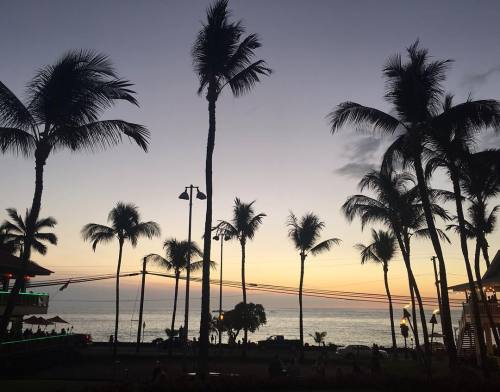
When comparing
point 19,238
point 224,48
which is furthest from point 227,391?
point 19,238

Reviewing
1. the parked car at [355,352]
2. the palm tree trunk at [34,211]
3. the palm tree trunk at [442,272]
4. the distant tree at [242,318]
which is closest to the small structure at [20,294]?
the palm tree trunk at [34,211]

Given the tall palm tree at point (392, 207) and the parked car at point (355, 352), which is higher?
the tall palm tree at point (392, 207)

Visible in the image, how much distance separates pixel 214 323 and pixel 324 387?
41677 millimetres

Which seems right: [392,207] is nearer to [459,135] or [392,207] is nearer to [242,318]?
[459,135]

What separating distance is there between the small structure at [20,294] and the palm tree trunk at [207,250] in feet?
48.0

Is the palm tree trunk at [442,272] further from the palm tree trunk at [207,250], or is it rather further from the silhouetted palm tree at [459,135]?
the palm tree trunk at [207,250]

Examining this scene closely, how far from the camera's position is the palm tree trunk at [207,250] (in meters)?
16.2

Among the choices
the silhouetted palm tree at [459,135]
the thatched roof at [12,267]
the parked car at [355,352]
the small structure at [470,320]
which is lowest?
the parked car at [355,352]

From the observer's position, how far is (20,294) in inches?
1347

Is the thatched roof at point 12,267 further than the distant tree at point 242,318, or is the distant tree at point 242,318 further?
the distant tree at point 242,318

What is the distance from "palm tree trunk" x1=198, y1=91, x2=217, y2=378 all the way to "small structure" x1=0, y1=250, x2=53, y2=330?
14.6 metres

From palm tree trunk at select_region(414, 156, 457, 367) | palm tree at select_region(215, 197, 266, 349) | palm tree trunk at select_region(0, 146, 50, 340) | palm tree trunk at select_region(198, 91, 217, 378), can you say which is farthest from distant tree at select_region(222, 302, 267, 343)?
palm tree trunk at select_region(0, 146, 50, 340)

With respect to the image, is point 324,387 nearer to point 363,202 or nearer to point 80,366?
A: point 363,202

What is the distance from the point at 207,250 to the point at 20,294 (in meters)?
24.5
